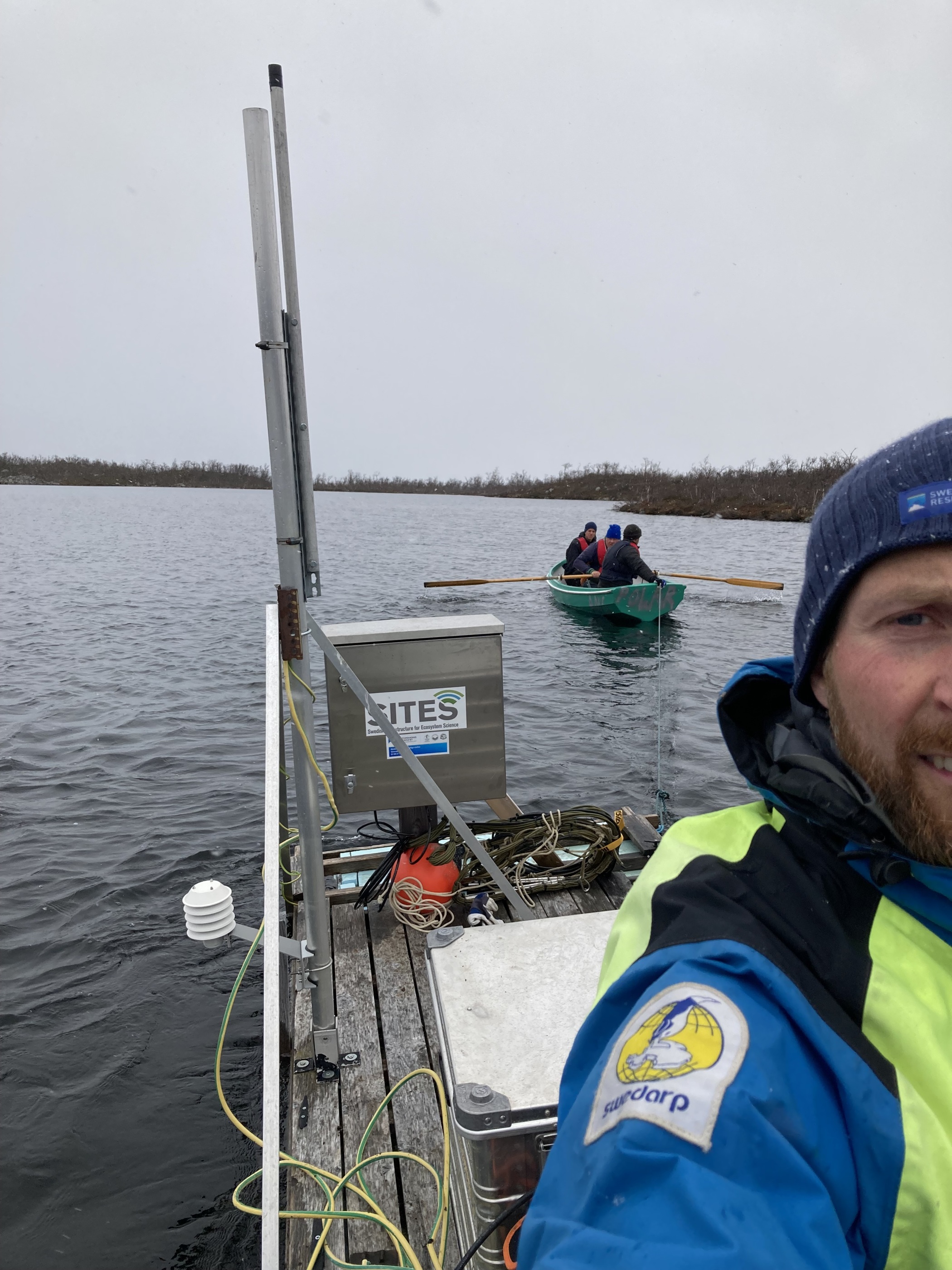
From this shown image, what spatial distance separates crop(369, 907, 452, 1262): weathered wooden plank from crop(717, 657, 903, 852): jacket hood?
1978mm

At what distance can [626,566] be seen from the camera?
16.8 metres

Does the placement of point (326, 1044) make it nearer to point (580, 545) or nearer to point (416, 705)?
point (416, 705)

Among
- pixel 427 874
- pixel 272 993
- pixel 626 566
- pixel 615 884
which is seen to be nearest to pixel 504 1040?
pixel 272 993

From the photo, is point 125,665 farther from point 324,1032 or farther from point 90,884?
point 324,1032

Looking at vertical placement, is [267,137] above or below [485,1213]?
above

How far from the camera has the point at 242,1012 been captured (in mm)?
5340

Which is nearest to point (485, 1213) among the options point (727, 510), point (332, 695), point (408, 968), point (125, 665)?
point (408, 968)

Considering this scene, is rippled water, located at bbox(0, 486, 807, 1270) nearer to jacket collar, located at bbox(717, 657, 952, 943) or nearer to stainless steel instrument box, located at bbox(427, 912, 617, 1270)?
stainless steel instrument box, located at bbox(427, 912, 617, 1270)

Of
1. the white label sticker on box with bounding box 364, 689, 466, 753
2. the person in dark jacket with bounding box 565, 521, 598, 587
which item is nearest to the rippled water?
the person in dark jacket with bounding box 565, 521, 598, 587

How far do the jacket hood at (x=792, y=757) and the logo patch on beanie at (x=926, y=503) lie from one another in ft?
0.90

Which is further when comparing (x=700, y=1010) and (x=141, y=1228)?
(x=141, y=1228)

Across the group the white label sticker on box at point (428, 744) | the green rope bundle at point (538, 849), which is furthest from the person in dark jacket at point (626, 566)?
the white label sticker on box at point (428, 744)

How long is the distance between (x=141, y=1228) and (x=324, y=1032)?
1854 mm

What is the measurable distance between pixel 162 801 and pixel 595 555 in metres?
12.5
